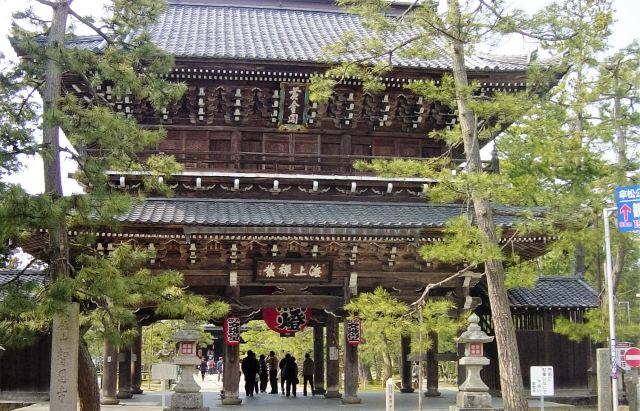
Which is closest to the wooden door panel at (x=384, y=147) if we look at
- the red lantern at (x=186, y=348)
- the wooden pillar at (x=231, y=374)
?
the wooden pillar at (x=231, y=374)

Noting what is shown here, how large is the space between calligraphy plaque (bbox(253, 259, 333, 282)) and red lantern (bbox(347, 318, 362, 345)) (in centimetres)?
125

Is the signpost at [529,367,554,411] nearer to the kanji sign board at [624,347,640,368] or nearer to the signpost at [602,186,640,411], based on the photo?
the signpost at [602,186,640,411]

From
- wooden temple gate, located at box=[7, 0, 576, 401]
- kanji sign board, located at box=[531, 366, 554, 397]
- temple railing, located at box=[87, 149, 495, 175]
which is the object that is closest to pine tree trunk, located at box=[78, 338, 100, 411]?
wooden temple gate, located at box=[7, 0, 576, 401]

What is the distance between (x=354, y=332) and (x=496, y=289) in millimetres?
5330

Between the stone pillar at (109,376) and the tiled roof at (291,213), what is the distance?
14.3 feet

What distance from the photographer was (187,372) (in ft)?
49.6

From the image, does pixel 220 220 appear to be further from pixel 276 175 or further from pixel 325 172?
pixel 325 172

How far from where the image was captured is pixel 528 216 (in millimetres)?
12930

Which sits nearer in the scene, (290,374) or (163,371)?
(163,371)

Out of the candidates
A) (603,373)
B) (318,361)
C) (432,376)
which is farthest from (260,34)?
(603,373)

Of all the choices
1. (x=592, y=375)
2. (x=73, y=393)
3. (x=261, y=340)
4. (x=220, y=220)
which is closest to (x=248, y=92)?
(x=220, y=220)

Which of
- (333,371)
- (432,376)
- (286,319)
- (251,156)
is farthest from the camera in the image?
(432,376)

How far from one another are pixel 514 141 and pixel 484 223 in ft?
47.8

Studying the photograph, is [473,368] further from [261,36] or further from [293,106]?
[261,36]
